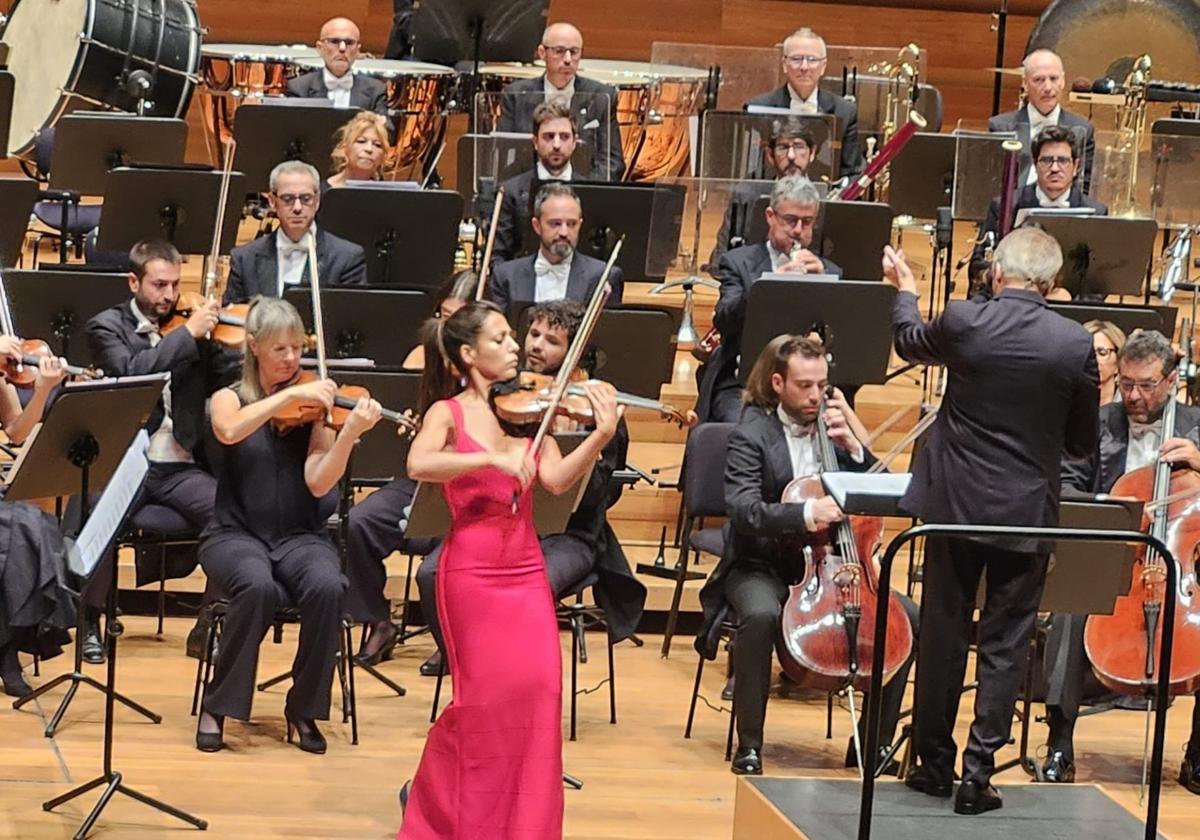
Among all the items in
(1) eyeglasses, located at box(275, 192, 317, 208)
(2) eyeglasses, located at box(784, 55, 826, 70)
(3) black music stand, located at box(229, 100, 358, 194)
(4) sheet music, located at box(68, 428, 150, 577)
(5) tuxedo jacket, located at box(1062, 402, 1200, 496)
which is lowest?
(4) sheet music, located at box(68, 428, 150, 577)

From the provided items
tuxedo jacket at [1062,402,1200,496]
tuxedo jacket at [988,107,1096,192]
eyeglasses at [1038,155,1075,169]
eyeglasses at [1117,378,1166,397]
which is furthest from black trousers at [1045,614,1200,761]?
tuxedo jacket at [988,107,1096,192]

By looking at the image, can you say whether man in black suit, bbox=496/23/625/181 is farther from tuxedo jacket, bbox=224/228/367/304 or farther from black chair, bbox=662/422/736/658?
black chair, bbox=662/422/736/658

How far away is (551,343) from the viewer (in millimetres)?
5113

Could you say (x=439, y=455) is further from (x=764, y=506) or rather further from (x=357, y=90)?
(x=357, y=90)

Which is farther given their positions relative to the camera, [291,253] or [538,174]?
[538,174]

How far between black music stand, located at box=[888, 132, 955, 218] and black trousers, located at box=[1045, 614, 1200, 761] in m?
2.42

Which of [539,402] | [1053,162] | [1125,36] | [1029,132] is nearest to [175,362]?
[539,402]

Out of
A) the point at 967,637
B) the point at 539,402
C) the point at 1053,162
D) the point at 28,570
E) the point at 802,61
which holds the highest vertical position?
the point at 802,61

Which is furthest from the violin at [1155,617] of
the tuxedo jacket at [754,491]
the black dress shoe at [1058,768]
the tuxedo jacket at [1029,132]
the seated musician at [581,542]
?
the tuxedo jacket at [1029,132]

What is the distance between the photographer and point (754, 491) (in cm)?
516

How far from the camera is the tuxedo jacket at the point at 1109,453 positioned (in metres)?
5.29

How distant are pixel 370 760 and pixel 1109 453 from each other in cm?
211

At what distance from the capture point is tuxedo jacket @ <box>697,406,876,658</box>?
204 inches

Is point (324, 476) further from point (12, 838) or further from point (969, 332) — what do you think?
point (969, 332)
